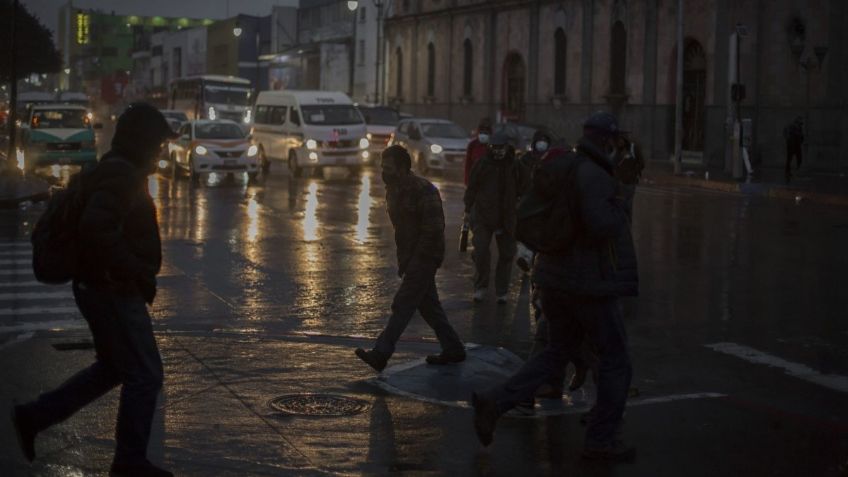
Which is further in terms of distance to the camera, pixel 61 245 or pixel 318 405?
pixel 318 405

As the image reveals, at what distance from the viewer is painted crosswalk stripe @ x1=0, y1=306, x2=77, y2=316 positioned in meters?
12.2

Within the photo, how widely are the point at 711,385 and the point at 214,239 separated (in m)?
11.0

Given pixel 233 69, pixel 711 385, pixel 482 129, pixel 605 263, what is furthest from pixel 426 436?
pixel 233 69

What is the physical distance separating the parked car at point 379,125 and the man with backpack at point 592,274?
3505 centimetres

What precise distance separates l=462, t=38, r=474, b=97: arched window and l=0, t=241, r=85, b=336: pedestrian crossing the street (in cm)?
4610

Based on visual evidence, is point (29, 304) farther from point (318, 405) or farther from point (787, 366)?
point (787, 366)

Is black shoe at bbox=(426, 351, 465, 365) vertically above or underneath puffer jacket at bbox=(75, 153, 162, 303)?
underneath

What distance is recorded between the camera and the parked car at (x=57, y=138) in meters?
36.5

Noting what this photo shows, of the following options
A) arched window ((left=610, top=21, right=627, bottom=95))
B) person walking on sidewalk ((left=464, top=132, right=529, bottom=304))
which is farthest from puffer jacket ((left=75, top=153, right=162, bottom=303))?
arched window ((left=610, top=21, right=627, bottom=95))

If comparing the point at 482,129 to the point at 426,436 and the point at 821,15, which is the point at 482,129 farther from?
the point at 821,15

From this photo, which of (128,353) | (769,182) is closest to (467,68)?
(769,182)

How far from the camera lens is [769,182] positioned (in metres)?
33.0

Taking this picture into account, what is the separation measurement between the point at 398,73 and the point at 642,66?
82.0ft

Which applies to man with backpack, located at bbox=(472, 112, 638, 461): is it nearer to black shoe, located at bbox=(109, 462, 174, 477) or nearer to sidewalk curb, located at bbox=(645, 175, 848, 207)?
black shoe, located at bbox=(109, 462, 174, 477)
